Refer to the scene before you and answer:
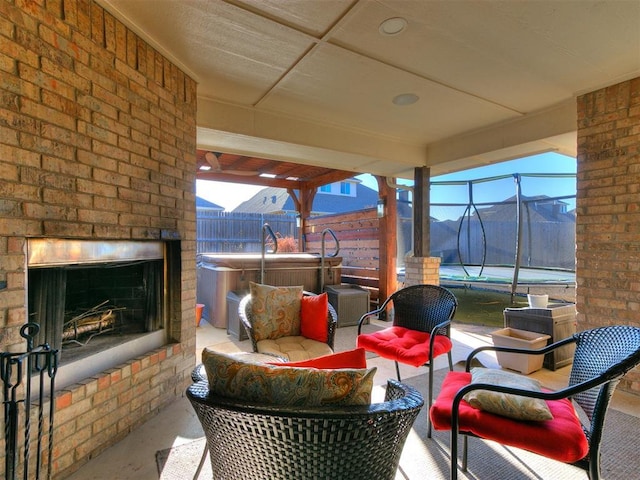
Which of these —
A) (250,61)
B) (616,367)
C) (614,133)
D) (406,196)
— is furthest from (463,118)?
(406,196)

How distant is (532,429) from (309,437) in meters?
0.92

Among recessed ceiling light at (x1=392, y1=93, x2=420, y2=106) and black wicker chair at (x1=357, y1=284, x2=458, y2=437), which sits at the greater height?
recessed ceiling light at (x1=392, y1=93, x2=420, y2=106)

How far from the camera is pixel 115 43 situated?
1976 millimetres

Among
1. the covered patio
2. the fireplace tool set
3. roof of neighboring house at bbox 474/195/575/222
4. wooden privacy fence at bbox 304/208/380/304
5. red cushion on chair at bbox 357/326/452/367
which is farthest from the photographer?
roof of neighboring house at bbox 474/195/575/222

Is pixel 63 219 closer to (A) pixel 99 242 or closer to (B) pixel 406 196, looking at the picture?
(A) pixel 99 242

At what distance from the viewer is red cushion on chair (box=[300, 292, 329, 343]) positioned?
262cm

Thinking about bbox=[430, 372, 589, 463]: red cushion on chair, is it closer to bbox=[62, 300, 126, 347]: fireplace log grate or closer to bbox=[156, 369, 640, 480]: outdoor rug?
bbox=[156, 369, 640, 480]: outdoor rug

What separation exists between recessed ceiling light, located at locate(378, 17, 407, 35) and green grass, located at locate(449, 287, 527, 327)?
472 centimetres

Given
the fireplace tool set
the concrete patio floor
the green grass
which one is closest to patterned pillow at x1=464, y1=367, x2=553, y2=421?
the concrete patio floor

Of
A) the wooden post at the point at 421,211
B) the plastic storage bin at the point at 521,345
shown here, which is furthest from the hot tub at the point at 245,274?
the plastic storage bin at the point at 521,345

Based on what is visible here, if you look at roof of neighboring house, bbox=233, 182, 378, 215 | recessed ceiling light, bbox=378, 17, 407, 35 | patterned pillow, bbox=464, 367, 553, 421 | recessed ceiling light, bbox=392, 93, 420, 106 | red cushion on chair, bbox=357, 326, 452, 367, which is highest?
roof of neighboring house, bbox=233, 182, 378, 215

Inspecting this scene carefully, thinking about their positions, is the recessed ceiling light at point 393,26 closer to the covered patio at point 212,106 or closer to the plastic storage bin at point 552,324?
the covered patio at point 212,106

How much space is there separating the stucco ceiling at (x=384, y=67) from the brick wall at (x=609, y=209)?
24cm

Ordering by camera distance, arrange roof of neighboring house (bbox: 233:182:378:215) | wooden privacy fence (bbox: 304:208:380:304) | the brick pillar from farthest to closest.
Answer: roof of neighboring house (bbox: 233:182:378:215) → wooden privacy fence (bbox: 304:208:380:304) → the brick pillar
